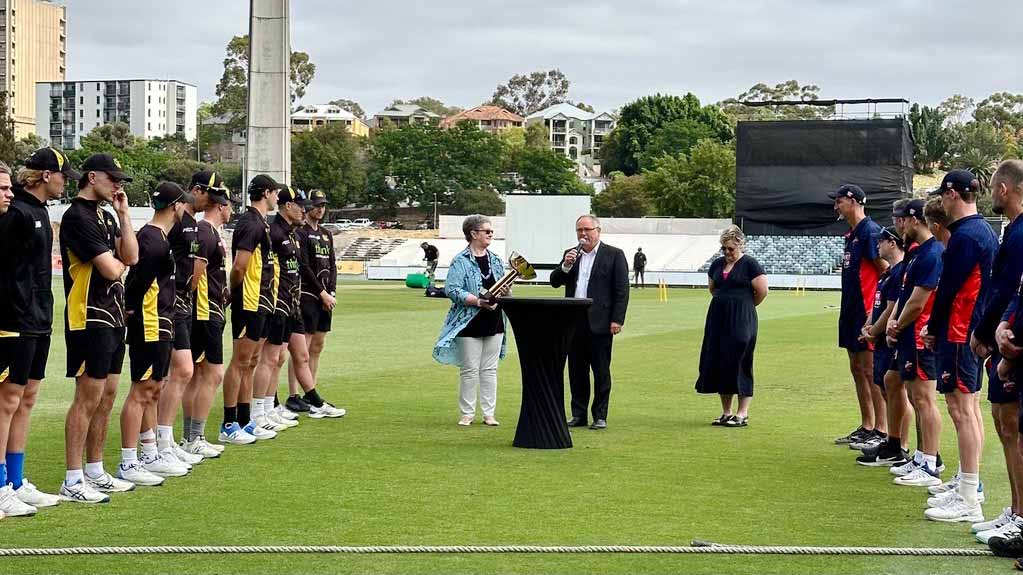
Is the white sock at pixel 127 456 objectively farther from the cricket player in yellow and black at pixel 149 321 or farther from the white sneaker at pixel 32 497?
the white sneaker at pixel 32 497

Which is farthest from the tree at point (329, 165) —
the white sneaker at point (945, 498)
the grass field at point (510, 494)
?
the white sneaker at point (945, 498)

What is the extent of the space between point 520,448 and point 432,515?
3124 mm

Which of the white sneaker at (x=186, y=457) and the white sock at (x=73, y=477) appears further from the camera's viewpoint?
the white sneaker at (x=186, y=457)

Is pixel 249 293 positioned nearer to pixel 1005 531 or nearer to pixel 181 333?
pixel 181 333

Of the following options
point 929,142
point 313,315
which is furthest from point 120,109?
point 313,315

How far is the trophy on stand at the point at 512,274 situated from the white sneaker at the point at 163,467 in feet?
12.0

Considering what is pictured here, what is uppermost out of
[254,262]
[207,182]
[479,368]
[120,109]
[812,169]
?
[120,109]

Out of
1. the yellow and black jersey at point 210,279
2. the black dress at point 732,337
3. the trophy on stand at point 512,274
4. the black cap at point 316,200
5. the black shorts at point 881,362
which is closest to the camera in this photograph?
the yellow and black jersey at point 210,279

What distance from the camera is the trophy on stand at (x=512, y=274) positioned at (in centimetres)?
1176

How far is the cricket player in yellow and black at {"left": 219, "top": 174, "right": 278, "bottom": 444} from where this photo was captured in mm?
10984

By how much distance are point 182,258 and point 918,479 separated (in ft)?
19.1

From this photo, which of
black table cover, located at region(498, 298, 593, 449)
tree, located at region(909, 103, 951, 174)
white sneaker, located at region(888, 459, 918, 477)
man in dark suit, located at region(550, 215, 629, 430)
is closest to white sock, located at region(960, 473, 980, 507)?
white sneaker, located at region(888, 459, 918, 477)

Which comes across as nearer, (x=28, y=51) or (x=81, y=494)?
(x=81, y=494)

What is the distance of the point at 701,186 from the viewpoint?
9744 cm
